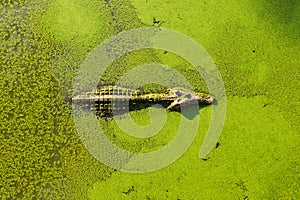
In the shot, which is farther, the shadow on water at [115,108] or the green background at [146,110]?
the shadow on water at [115,108]

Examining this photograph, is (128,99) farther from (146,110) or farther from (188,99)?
(188,99)

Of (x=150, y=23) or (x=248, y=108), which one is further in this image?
(x=150, y=23)

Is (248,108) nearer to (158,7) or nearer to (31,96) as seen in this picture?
(158,7)

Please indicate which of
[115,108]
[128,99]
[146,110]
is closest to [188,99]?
[146,110]

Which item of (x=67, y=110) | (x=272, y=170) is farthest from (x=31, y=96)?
(x=272, y=170)

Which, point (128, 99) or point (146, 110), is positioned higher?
point (128, 99)

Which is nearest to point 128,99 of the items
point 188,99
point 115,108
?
point 115,108
